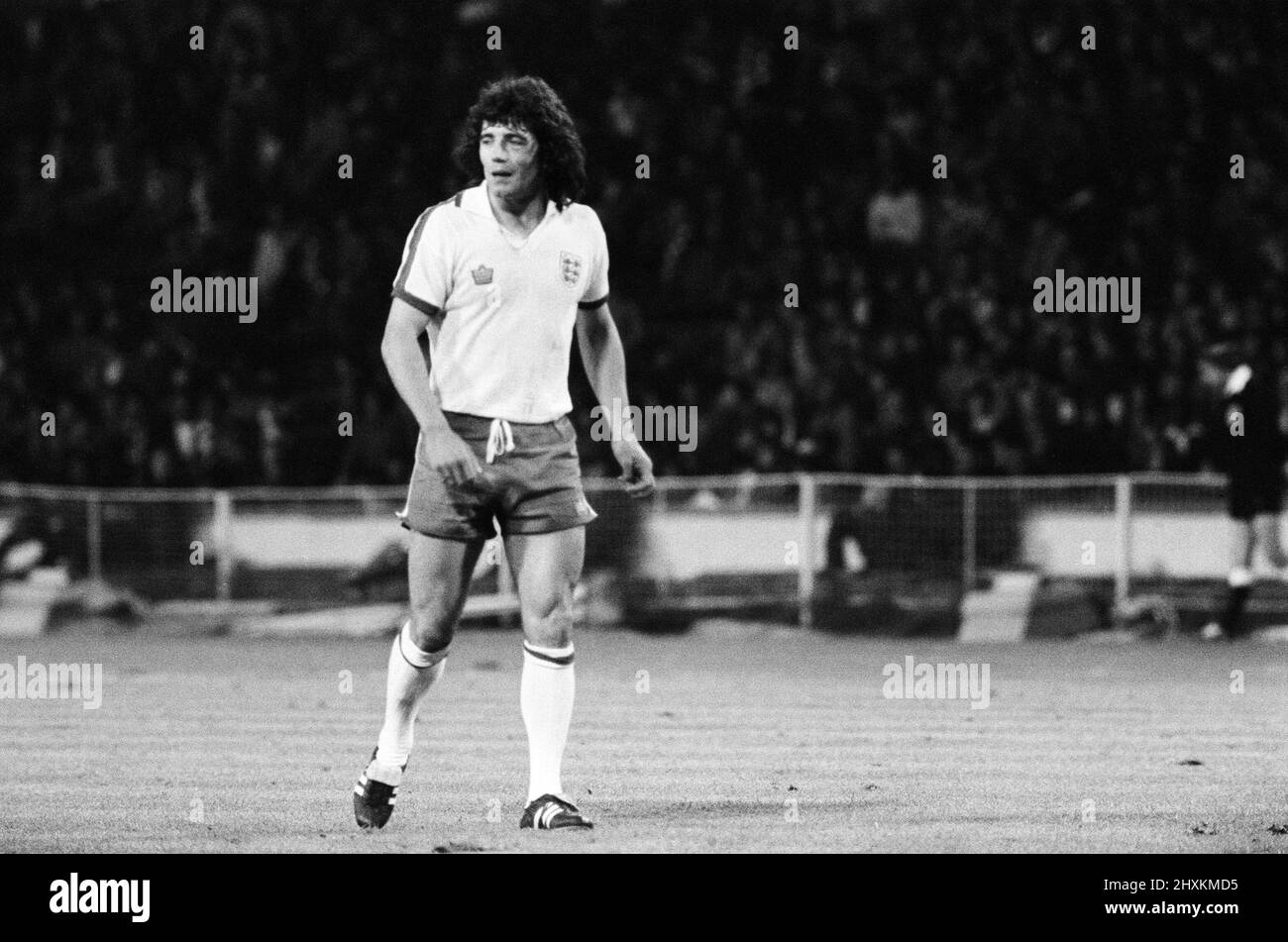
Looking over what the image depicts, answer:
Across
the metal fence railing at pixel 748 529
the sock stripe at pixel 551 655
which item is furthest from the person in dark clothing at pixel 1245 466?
the sock stripe at pixel 551 655

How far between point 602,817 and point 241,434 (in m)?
13.8

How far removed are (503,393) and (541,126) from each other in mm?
806

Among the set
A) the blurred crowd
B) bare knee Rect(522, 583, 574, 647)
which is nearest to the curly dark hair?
bare knee Rect(522, 583, 574, 647)

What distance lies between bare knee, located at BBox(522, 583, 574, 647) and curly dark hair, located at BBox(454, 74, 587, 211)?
1.18 m

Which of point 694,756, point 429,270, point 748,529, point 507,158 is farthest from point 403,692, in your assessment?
point 748,529

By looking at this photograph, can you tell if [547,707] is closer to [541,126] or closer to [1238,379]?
[541,126]

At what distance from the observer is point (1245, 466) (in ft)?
51.7

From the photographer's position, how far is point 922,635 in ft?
54.9

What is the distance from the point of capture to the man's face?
6.58 m

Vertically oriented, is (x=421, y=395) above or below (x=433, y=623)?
above

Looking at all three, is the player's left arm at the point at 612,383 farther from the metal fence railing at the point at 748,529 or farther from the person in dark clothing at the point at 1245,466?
the metal fence railing at the point at 748,529

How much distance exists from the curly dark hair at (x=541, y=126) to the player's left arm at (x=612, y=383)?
40 cm

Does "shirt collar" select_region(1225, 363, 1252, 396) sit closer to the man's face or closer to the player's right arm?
the man's face
